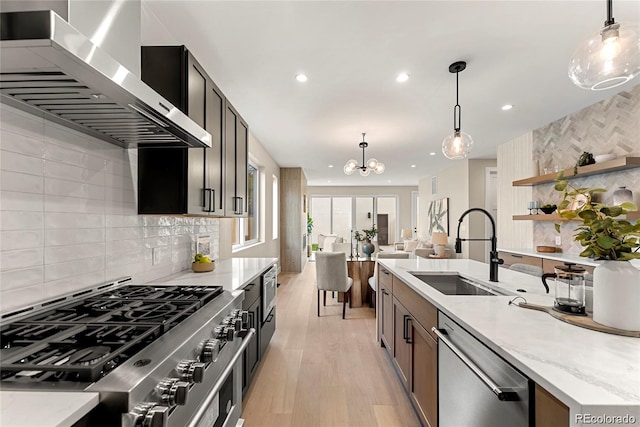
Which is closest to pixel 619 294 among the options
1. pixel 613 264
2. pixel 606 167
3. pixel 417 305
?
pixel 613 264

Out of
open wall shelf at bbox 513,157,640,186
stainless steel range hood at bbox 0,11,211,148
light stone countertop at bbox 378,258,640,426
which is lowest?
light stone countertop at bbox 378,258,640,426

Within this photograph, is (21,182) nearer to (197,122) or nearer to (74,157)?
(74,157)

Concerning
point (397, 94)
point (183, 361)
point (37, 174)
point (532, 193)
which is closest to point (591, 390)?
point (183, 361)

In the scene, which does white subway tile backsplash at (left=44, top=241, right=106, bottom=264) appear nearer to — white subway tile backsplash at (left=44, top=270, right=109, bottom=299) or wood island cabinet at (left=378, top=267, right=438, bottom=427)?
white subway tile backsplash at (left=44, top=270, right=109, bottom=299)

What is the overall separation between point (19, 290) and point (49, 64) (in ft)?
2.76

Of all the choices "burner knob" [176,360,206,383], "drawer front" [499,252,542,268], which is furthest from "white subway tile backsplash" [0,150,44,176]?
"drawer front" [499,252,542,268]

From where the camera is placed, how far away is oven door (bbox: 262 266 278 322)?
102 inches

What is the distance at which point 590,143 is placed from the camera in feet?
12.0

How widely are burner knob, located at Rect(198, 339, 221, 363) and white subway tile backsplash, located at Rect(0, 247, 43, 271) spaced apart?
734 millimetres

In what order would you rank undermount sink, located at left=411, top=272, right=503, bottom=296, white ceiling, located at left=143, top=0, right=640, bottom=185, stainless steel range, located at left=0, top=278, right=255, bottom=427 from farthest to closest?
1. undermount sink, located at left=411, top=272, right=503, bottom=296
2. white ceiling, located at left=143, top=0, right=640, bottom=185
3. stainless steel range, located at left=0, top=278, right=255, bottom=427

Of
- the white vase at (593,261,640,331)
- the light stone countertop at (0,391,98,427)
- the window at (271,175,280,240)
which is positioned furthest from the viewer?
the window at (271,175,280,240)

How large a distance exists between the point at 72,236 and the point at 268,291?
1671 millimetres

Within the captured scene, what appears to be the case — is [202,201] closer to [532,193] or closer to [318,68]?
[318,68]

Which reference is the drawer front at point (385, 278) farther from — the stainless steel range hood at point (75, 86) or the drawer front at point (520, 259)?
the drawer front at point (520, 259)
